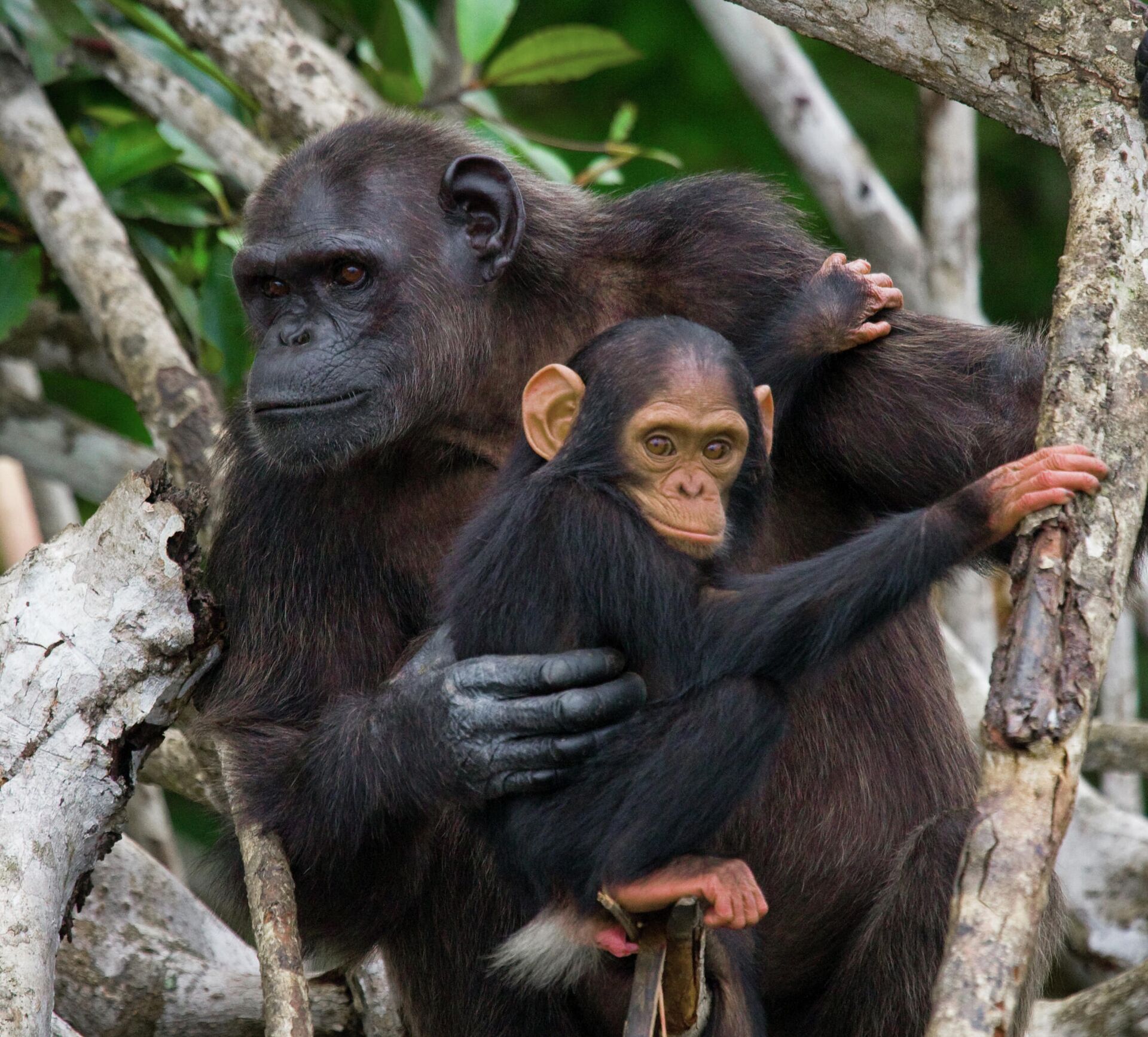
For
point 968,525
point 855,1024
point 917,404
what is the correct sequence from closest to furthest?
point 968,525, point 855,1024, point 917,404

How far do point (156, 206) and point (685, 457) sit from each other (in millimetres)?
3649

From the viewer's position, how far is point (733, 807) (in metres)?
3.22

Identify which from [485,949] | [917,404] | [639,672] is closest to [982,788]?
[639,672]

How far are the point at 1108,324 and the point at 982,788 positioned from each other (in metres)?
1.09

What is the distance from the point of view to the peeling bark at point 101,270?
5.15 metres

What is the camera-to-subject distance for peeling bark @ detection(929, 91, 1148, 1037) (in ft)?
7.94

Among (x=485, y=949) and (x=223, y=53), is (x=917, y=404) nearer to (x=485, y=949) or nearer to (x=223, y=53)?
(x=485, y=949)

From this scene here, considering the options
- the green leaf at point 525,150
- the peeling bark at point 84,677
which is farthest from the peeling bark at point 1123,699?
the peeling bark at point 84,677

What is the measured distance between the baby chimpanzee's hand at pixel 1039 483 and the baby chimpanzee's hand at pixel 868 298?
1049mm

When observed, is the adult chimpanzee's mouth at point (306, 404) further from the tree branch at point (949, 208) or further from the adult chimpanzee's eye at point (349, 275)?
the tree branch at point (949, 208)

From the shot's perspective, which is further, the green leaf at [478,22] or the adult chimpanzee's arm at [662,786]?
the green leaf at [478,22]

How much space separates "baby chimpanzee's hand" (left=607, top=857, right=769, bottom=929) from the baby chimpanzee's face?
66 cm

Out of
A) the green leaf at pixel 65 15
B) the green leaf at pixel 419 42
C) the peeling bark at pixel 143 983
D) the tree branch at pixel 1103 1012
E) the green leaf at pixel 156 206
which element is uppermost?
the green leaf at pixel 419 42

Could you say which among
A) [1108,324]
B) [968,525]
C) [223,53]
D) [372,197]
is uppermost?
[223,53]
